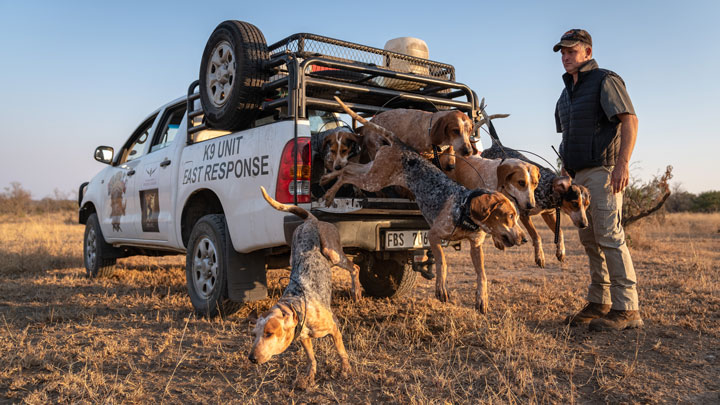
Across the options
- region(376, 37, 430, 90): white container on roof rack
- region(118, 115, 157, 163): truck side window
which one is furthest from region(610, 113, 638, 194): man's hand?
region(118, 115, 157, 163): truck side window

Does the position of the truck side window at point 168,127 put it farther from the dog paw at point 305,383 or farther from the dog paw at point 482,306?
the dog paw at point 482,306

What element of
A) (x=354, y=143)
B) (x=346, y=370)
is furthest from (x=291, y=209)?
(x=346, y=370)

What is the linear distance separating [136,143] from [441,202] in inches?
215

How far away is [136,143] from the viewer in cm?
712

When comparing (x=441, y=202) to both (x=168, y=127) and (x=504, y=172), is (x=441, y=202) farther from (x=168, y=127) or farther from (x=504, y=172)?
(x=168, y=127)

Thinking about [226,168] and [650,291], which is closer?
[226,168]

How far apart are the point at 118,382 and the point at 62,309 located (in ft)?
8.71

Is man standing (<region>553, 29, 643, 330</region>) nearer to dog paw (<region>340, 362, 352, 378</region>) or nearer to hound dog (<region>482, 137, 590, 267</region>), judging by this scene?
hound dog (<region>482, 137, 590, 267</region>)

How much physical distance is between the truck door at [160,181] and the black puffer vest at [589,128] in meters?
4.08

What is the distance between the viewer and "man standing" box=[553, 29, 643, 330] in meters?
4.15

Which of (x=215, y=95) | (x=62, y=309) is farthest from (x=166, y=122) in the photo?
(x=62, y=309)

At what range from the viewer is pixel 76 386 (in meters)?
3.01

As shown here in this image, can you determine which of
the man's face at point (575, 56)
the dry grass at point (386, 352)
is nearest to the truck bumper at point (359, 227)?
the dry grass at point (386, 352)

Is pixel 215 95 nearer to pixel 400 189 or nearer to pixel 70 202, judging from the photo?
pixel 400 189
